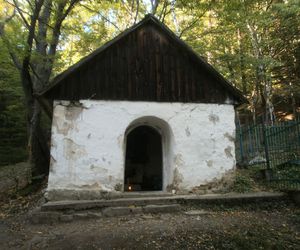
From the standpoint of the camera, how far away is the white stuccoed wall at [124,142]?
302 inches

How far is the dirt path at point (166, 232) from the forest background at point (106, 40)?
5040mm

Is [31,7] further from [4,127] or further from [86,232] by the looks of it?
[4,127]

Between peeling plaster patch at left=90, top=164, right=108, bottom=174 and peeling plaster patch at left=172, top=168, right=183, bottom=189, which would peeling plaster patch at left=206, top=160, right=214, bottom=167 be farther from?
peeling plaster patch at left=90, top=164, right=108, bottom=174

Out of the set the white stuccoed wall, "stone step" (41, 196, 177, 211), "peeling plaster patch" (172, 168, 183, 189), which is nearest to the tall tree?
the white stuccoed wall

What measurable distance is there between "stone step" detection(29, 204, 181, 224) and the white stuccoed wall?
0.83m

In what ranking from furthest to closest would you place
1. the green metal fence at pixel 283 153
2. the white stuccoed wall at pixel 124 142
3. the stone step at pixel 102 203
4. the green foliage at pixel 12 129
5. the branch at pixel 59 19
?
the green foliage at pixel 12 129, the branch at pixel 59 19, the green metal fence at pixel 283 153, the white stuccoed wall at pixel 124 142, the stone step at pixel 102 203

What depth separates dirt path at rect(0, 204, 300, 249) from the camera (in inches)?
207

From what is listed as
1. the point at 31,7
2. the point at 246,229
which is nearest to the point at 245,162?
the point at 246,229

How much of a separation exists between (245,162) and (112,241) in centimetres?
720

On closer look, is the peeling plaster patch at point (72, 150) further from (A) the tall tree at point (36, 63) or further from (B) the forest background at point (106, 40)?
(B) the forest background at point (106, 40)

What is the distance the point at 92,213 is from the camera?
6.94 metres

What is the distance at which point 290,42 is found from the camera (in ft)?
64.4

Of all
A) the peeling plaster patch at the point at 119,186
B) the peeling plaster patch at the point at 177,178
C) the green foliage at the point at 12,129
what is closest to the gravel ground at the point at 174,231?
the peeling plaster patch at the point at 177,178

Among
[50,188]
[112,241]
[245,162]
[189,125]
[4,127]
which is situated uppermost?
[4,127]
